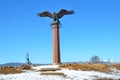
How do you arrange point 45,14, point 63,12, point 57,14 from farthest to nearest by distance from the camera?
point 45,14, point 63,12, point 57,14

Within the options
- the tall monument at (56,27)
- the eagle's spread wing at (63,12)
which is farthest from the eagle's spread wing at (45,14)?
the eagle's spread wing at (63,12)

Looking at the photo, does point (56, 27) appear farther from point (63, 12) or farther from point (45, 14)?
point (45, 14)

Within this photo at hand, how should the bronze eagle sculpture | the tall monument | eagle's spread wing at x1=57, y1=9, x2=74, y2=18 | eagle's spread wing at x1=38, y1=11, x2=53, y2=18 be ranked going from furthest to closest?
eagle's spread wing at x1=38, y1=11, x2=53, y2=18, eagle's spread wing at x1=57, y1=9, x2=74, y2=18, the bronze eagle sculpture, the tall monument

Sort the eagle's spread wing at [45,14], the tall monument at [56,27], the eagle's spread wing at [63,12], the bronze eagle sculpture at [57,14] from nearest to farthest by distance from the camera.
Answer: the tall monument at [56,27], the bronze eagle sculpture at [57,14], the eagle's spread wing at [63,12], the eagle's spread wing at [45,14]

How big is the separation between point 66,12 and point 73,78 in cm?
2861

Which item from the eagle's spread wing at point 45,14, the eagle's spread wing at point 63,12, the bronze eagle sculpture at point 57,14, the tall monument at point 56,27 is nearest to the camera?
the tall monument at point 56,27

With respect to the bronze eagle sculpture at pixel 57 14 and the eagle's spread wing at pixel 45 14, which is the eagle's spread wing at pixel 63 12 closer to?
→ the bronze eagle sculpture at pixel 57 14

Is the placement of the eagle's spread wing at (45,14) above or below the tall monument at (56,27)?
above

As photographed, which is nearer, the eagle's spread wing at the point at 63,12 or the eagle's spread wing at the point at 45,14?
the eagle's spread wing at the point at 63,12

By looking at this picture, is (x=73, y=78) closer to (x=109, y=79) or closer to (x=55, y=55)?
(x=109, y=79)

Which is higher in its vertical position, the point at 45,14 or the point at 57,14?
the point at 45,14

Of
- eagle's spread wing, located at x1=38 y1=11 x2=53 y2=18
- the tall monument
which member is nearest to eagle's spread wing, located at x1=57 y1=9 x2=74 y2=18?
the tall monument

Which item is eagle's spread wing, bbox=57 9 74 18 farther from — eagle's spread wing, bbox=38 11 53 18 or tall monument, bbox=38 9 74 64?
eagle's spread wing, bbox=38 11 53 18

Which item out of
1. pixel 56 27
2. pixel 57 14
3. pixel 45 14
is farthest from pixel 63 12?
pixel 56 27
